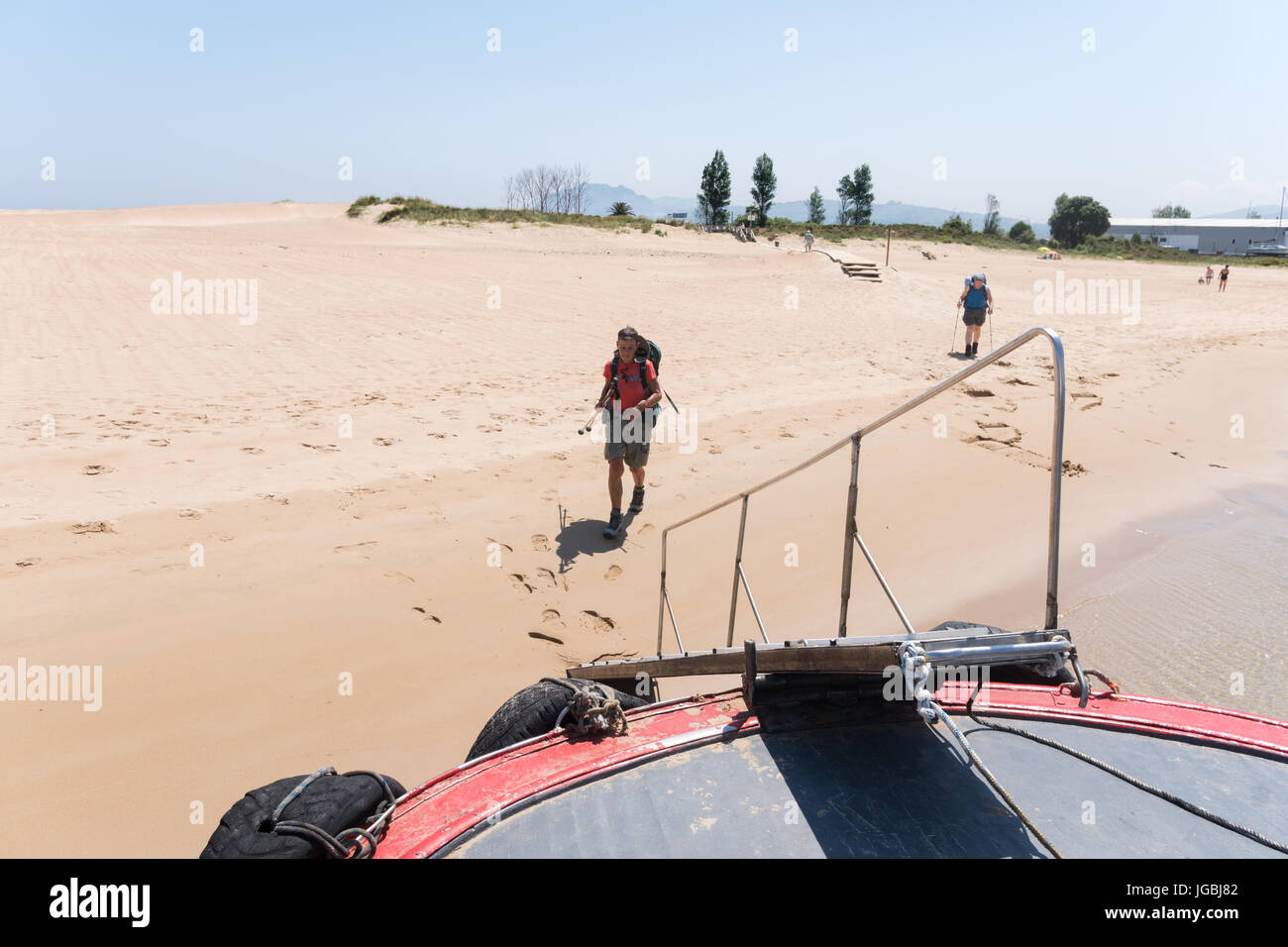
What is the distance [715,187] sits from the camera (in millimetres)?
63312

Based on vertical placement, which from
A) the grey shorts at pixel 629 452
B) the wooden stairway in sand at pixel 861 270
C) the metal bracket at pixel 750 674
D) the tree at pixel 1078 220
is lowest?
the metal bracket at pixel 750 674

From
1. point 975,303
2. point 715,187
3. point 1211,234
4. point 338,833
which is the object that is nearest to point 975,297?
point 975,303

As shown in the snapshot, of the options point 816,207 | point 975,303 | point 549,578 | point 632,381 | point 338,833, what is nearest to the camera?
point 338,833

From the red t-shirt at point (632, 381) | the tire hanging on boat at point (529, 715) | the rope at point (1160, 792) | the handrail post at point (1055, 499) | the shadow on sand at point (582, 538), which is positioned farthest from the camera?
the shadow on sand at point (582, 538)

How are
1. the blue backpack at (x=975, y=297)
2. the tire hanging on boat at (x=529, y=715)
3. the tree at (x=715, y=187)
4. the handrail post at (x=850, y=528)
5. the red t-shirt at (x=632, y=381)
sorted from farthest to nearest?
the tree at (x=715, y=187) < the blue backpack at (x=975, y=297) < the red t-shirt at (x=632, y=381) < the tire hanging on boat at (x=529, y=715) < the handrail post at (x=850, y=528)

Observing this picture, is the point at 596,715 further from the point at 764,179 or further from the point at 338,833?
the point at 764,179

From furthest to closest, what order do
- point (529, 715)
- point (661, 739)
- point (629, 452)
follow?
point (629, 452)
point (529, 715)
point (661, 739)

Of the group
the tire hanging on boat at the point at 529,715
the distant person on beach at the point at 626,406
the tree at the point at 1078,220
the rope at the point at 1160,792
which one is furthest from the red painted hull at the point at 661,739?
the tree at the point at 1078,220

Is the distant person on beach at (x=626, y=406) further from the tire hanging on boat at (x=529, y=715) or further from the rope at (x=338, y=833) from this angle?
the rope at (x=338, y=833)

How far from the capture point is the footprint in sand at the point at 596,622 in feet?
19.3

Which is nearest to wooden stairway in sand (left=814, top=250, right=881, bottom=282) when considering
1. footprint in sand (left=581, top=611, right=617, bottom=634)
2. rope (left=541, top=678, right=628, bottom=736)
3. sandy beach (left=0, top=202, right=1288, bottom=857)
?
sandy beach (left=0, top=202, right=1288, bottom=857)

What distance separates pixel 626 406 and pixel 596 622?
1892 millimetres
